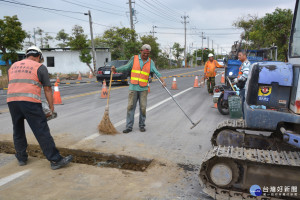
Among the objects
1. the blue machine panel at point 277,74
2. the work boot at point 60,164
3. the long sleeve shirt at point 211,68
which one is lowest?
the work boot at point 60,164

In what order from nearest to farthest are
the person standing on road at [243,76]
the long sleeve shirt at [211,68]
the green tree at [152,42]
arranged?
1. the person standing on road at [243,76]
2. the long sleeve shirt at [211,68]
3. the green tree at [152,42]

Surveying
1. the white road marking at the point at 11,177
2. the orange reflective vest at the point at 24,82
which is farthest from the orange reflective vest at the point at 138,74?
the white road marking at the point at 11,177

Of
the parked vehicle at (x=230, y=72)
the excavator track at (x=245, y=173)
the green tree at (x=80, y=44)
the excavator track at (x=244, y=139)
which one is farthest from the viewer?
the green tree at (x=80, y=44)

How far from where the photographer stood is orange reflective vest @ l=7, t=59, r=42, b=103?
3971 mm

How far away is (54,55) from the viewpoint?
119ft

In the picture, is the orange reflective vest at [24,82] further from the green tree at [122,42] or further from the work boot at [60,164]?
the green tree at [122,42]

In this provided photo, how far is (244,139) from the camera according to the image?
13.7ft

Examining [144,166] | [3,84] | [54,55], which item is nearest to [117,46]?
[54,55]

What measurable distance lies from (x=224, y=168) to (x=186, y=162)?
4.26 ft

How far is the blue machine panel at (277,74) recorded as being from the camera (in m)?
3.30

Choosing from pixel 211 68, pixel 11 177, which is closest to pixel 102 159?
pixel 11 177

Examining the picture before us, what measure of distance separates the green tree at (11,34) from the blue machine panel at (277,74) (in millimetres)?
21387

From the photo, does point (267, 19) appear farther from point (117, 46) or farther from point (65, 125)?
point (117, 46)

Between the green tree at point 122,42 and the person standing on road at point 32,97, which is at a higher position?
the green tree at point 122,42
